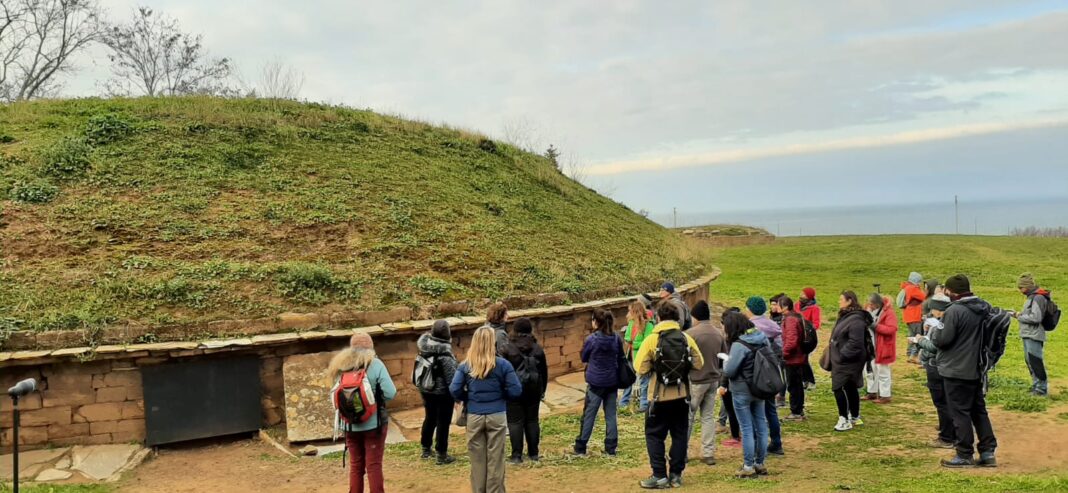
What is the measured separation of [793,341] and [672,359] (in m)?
2.61

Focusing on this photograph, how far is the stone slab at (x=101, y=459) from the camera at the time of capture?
6684 millimetres

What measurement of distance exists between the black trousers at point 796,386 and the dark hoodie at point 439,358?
4.07 meters

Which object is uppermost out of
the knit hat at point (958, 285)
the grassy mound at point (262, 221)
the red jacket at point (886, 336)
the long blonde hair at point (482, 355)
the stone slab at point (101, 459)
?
the grassy mound at point (262, 221)

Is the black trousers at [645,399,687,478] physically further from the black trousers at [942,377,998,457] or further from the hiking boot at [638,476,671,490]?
the black trousers at [942,377,998,457]

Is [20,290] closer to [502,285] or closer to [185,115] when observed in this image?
[502,285]

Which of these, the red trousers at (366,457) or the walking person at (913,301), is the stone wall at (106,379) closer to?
the red trousers at (366,457)

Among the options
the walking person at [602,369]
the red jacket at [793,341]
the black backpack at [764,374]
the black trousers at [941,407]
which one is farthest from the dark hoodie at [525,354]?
the black trousers at [941,407]

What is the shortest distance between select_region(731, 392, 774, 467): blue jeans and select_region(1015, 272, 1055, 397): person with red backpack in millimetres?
4818

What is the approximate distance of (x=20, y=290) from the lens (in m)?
8.18

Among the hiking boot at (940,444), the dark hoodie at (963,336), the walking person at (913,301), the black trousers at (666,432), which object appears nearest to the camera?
the black trousers at (666,432)

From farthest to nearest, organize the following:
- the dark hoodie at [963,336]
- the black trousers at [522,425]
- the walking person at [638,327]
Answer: the walking person at [638,327]
the black trousers at [522,425]
the dark hoodie at [963,336]

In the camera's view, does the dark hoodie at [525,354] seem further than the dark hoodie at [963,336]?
Yes

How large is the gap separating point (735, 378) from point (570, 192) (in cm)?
1280

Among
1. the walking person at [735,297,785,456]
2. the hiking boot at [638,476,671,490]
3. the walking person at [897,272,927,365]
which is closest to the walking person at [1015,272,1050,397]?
the walking person at [897,272,927,365]
